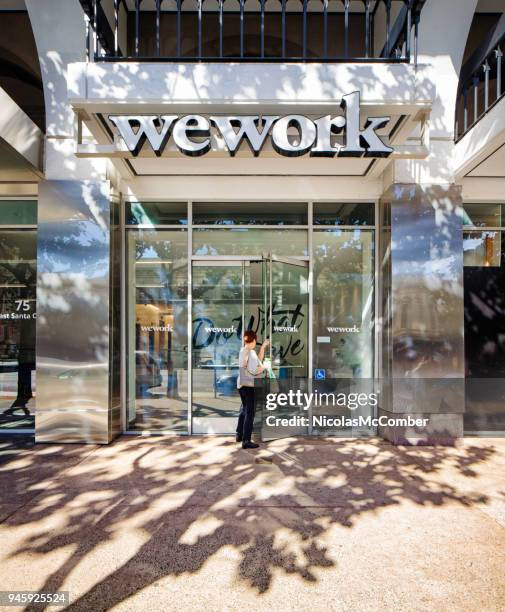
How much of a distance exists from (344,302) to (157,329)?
3.25 metres

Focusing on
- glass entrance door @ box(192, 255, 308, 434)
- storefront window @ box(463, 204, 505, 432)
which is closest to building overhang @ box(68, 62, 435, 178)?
glass entrance door @ box(192, 255, 308, 434)

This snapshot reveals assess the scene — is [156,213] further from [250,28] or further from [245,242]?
[250,28]

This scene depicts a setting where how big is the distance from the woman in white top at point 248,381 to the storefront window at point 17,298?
3781 mm

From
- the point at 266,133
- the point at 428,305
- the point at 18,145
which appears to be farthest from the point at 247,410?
the point at 18,145

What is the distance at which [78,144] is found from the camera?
5.55 meters

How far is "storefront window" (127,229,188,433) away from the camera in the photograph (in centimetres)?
721

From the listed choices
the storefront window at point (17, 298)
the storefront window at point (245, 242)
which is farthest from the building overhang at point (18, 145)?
the storefront window at point (245, 242)

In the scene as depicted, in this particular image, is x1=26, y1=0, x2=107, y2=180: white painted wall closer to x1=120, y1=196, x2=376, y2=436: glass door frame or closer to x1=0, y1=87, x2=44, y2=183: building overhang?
x1=0, y1=87, x2=44, y2=183: building overhang

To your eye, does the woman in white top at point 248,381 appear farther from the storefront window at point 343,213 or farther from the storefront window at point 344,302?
the storefront window at point 343,213

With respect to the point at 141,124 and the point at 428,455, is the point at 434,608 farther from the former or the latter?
the point at 141,124

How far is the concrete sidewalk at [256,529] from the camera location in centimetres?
305

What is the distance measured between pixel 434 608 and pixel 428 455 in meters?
3.52

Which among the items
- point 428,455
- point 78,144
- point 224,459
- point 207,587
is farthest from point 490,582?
point 78,144

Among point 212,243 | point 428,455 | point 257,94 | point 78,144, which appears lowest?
point 428,455
